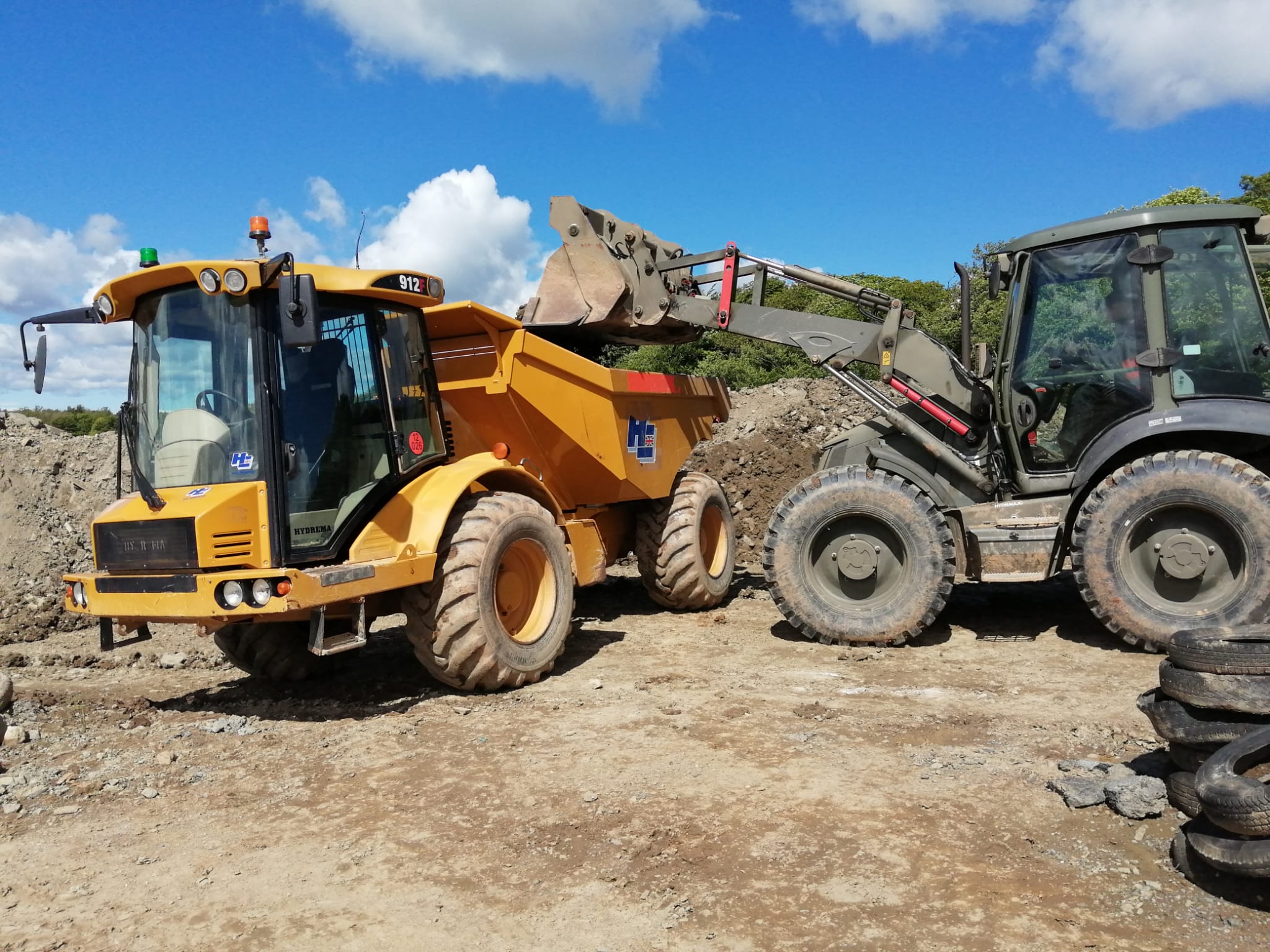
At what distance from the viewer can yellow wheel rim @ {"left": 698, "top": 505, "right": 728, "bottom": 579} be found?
27.9 ft

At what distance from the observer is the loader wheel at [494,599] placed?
5371mm

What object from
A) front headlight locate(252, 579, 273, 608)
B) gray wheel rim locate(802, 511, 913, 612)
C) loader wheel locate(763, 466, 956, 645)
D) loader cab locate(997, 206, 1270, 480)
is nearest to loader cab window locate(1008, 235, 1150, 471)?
loader cab locate(997, 206, 1270, 480)

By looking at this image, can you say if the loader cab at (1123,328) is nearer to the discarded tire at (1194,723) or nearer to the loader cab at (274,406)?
the discarded tire at (1194,723)

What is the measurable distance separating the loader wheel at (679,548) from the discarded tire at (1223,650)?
462cm

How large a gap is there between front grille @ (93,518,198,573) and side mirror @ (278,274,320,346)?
1.06 metres

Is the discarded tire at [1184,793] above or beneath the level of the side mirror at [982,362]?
beneath

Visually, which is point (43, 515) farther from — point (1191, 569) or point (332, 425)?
point (1191, 569)

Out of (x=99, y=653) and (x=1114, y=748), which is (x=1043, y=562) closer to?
(x=1114, y=748)

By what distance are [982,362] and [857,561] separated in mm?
1643

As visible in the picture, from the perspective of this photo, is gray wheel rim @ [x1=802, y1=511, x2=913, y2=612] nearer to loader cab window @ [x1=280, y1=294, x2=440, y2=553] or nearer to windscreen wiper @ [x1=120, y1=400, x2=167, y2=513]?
loader cab window @ [x1=280, y1=294, x2=440, y2=553]

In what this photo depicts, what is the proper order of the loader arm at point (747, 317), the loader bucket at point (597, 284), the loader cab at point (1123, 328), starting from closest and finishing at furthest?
1. the loader cab at point (1123, 328)
2. the loader arm at point (747, 317)
3. the loader bucket at point (597, 284)

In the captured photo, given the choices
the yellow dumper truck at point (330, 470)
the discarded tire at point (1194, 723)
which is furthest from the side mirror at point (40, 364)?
the discarded tire at point (1194, 723)

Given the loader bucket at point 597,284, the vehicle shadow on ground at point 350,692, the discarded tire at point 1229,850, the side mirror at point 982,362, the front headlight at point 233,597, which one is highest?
the loader bucket at point 597,284

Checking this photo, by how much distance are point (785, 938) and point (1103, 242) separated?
520cm
